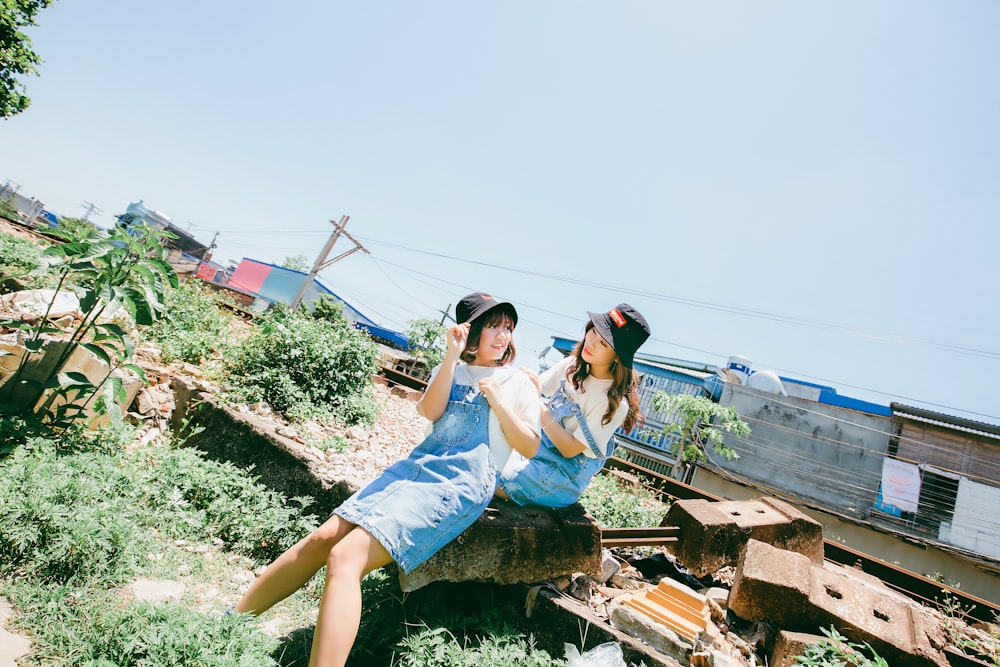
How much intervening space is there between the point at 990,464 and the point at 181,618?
17.8 m

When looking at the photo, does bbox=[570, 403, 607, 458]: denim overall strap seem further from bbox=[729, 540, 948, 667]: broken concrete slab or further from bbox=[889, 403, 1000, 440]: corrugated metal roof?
bbox=[889, 403, 1000, 440]: corrugated metal roof

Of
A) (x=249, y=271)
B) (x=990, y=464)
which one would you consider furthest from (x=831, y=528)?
(x=249, y=271)

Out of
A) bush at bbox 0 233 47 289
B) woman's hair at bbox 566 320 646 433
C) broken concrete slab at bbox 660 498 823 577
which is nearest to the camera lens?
woman's hair at bbox 566 320 646 433

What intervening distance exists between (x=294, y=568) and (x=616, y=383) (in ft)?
5.96

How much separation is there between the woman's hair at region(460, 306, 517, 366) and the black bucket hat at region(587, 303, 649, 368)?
559mm

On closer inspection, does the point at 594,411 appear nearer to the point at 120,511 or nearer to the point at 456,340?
the point at 456,340

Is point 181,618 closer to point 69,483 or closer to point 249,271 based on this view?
point 69,483

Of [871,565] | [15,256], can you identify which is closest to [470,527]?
[871,565]

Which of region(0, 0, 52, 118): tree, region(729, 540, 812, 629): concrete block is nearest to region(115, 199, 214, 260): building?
region(0, 0, 52, 118): tree

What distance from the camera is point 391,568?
2414 mm

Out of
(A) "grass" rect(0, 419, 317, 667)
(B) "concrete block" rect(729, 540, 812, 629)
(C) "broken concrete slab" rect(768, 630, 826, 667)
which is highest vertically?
(B) "concrete block" rect(729, 540, 812, 629)

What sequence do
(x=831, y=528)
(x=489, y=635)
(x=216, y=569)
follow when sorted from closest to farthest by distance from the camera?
(x=489, y=635) → (x=216, y=569) → (x=831, y=528)

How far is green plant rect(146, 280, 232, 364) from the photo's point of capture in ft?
15.0

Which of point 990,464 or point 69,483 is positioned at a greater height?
point 990,464
